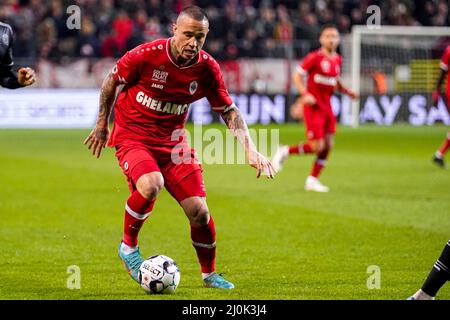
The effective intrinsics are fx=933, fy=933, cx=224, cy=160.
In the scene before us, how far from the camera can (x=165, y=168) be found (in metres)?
7.34

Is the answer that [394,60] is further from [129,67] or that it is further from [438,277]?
[438,277]

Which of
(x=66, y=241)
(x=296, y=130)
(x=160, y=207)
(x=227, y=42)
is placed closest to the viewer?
(x=66, y=241)

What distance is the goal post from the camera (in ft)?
92.7

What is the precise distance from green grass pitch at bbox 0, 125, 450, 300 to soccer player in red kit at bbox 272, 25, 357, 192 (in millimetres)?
585

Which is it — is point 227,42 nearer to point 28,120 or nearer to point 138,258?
point 28,120

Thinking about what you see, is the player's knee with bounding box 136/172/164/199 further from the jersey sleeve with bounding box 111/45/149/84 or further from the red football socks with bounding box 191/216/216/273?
the jersey sleeve with bounding box 111/45/149/84

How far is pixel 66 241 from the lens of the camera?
384 inches

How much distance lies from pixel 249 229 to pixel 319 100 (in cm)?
457

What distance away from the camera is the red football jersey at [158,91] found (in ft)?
23.6

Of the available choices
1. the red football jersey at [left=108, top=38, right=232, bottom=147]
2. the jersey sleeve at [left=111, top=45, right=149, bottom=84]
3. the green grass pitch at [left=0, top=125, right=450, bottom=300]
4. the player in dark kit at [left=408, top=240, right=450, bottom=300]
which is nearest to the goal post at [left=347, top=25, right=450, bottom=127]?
the green grass pitch at [left=0, top=125, right=450, bottom=300]

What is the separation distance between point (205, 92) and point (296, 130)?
1908 cm
